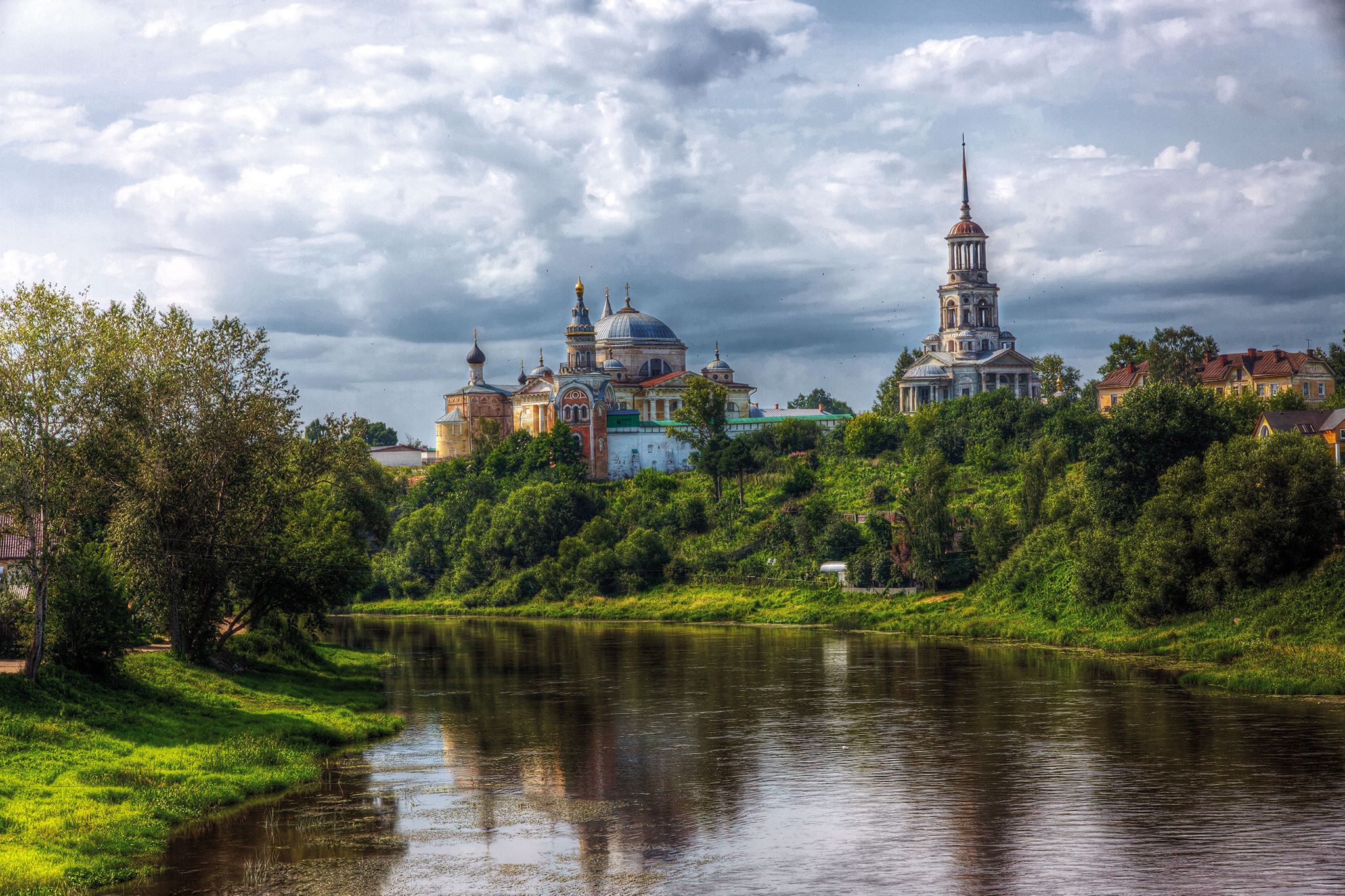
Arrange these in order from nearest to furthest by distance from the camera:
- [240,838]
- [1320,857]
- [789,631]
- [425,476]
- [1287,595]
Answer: [1320,857] < [240,838] < [1287,595] < [789,631] < [425,476]

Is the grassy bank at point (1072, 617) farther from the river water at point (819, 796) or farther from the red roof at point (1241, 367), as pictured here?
the red roof at point (1241, 367)

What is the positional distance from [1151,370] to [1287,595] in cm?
4285

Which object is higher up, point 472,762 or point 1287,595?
point 1287,595

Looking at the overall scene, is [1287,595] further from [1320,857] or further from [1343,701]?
[1320,857]

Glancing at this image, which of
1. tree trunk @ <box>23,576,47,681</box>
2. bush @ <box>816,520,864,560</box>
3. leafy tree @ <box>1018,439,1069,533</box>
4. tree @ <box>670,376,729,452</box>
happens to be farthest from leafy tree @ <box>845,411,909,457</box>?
tree trunk @ <box>23,576,47,681</box>

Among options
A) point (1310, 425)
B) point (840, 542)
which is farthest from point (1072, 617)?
point (1310, 425)

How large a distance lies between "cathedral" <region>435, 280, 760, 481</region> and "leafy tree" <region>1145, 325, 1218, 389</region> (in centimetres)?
3455

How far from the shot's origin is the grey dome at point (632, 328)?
11112 cm

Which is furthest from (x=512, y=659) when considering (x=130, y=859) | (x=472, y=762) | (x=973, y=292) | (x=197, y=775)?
(x=973, y=292)

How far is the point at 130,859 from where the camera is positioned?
2081 cm

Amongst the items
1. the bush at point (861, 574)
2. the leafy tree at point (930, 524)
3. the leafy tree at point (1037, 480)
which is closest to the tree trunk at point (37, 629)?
the leafy tree at point (930, 524)

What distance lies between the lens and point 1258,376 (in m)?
81.6

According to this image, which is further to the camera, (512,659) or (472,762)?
(512,659)

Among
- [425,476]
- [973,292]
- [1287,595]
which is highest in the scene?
[973,292]
